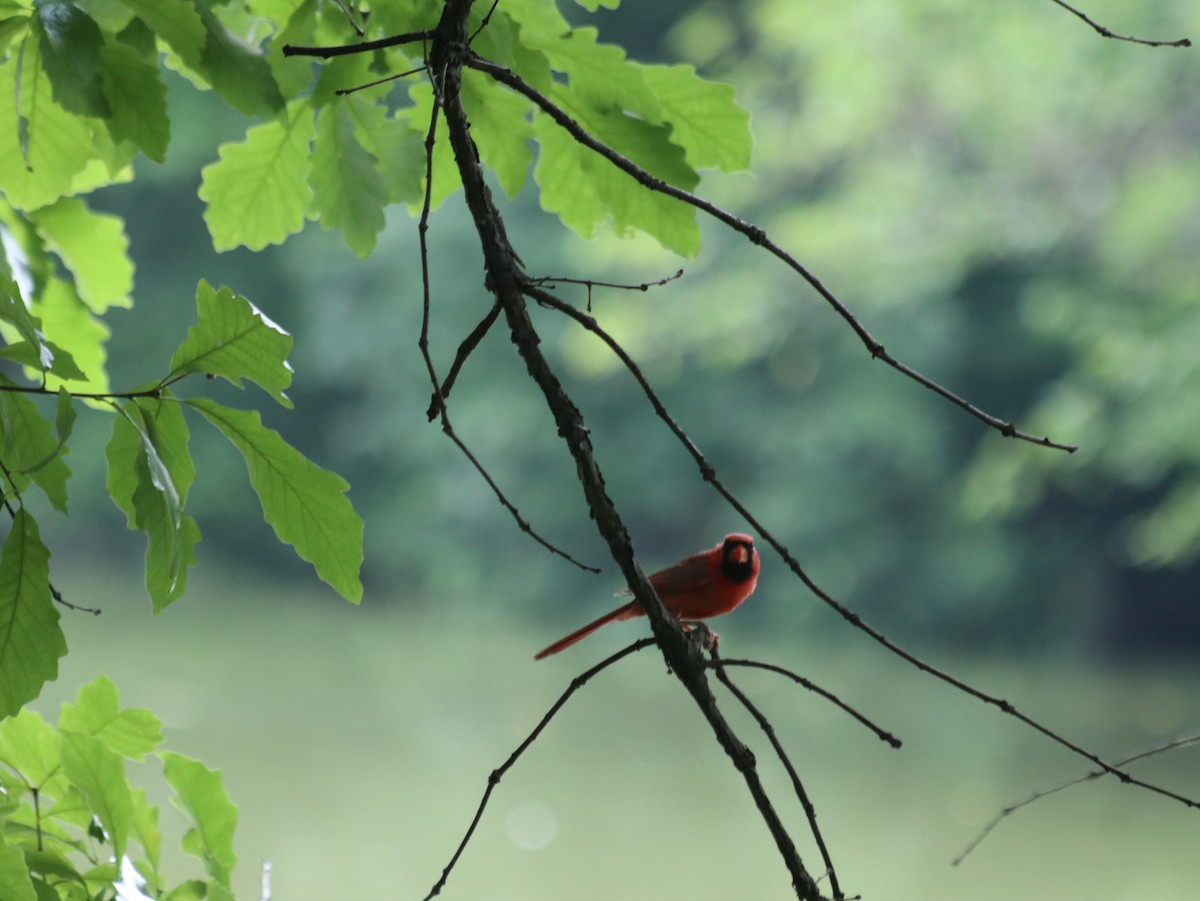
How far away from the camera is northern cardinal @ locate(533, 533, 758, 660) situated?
3.18 feet

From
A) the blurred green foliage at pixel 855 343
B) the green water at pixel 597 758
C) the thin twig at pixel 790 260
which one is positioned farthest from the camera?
the blurred green foliage at pixel 855 343

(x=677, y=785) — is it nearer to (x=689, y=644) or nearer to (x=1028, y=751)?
(x=1028, y=751)

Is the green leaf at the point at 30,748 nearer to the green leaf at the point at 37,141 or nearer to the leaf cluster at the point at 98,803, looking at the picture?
the leaf cluster at the point at 98,803

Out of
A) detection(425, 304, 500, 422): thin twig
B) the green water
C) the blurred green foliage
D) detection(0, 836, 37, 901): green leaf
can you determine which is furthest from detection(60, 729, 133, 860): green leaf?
the blurred green foliage

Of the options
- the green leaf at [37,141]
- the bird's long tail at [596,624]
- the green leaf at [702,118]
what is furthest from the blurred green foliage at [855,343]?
the green leaf at [37,141]

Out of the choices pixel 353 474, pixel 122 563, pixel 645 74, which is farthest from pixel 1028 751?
pixel 122 563

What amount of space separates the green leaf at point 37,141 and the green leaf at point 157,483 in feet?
0.64

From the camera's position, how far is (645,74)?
2.22ft

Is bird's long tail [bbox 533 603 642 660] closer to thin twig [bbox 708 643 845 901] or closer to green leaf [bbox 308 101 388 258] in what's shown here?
green leaf [bbox 308 101 388 258]

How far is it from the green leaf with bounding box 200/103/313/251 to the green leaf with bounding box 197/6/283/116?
0.16 meters

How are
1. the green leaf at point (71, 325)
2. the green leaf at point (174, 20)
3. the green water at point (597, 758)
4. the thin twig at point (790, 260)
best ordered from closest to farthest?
the thin twig at point (790, 260), the green leaf at point (174, 20), the green leaf at point (71, 325), the green water at point (597, 758)

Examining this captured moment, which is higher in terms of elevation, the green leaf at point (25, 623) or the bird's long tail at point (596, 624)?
the bird's long tail at point (596, 624)

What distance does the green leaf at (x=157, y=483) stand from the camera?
0.47 m

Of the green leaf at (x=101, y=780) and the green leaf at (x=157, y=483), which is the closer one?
the green leaf at (x=157, y=483)
